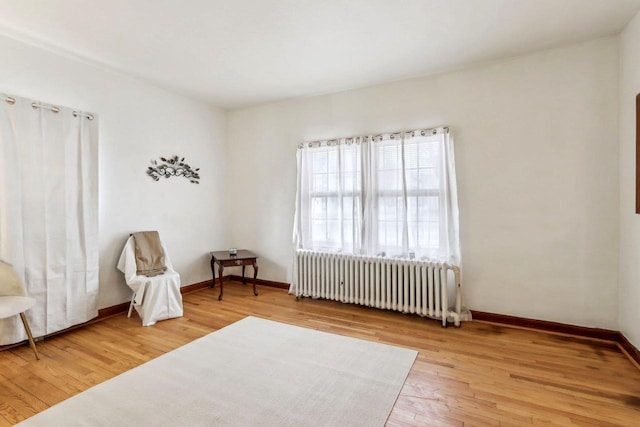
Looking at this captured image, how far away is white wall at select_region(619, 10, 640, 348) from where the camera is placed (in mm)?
2427

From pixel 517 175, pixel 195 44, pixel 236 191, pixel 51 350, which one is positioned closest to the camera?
pixel 51 350

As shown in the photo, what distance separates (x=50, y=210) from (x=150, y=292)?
1234mm

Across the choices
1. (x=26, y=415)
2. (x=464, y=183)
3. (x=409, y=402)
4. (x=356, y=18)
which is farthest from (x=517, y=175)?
(x=26, y=415)

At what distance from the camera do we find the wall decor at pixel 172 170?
13.1 ft

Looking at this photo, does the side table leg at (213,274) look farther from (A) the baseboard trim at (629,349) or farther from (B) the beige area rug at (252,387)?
(A) the baseboard trim at (629,349)

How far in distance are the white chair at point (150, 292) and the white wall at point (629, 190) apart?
4355 millimetres

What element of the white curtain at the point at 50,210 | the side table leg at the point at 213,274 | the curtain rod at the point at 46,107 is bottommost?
the side table leg at the point at 213,274

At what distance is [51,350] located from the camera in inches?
106

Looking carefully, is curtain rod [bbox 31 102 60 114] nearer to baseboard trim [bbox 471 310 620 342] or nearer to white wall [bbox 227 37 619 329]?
white wall [bbox 227 37 619 329]

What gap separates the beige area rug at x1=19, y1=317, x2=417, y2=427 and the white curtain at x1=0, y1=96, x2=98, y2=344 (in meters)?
1.31

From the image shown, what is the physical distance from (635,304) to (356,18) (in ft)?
10.7

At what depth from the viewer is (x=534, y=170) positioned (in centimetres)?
306

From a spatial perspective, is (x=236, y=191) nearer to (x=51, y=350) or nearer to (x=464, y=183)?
(x=51, y=350)

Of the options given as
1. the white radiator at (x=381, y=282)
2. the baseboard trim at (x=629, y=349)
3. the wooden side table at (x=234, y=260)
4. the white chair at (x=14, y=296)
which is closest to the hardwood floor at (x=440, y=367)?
the baseboard trim at (x=629, y=349)
